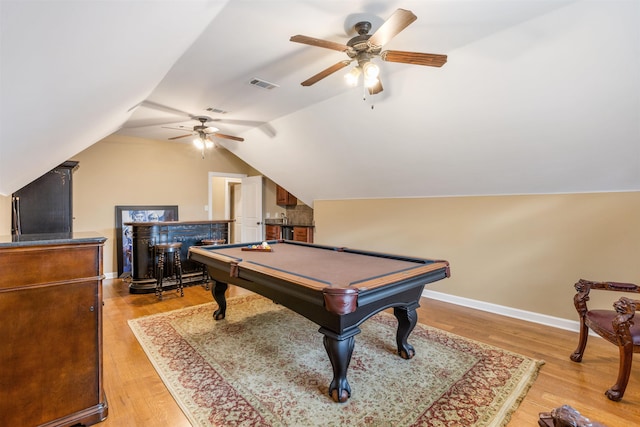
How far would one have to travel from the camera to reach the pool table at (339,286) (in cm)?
179

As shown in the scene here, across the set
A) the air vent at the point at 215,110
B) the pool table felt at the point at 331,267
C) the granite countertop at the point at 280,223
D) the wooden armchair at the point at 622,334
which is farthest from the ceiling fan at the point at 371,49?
the granite countertop at the point at 280,223

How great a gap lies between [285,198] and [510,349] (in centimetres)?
517

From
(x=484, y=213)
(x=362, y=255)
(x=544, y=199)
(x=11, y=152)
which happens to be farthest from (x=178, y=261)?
(x=544, y=199)

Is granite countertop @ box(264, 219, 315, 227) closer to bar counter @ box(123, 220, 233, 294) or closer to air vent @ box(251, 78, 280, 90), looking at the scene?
bar counter @ box(123, 220, 233, 294)

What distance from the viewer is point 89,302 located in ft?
5.74

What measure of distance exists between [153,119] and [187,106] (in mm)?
942

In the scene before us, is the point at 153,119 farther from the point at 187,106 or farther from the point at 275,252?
the point at 275,252

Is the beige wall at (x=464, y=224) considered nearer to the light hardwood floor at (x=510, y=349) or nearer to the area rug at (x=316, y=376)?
the light hardwood floor at (x=510, y=349)

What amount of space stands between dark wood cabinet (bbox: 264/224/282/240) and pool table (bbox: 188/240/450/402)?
358 cm

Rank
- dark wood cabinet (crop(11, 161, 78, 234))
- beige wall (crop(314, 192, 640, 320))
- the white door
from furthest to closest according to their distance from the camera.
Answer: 1. the white door
2. dark wood cabinet (crop(11, 161, 78, 234))
3. beige wall (crop(314, 192, 640, 320))

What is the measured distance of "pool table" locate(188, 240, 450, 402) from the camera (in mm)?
1790

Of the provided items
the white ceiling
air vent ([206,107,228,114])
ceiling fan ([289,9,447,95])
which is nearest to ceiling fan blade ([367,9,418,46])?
ceiling fan ([289,9,447,95])

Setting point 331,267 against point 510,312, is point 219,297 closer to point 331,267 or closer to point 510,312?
point 331,267

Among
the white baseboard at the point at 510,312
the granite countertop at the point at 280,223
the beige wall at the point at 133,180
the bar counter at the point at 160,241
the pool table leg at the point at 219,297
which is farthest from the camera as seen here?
the granite countertop at the point at 280,223
